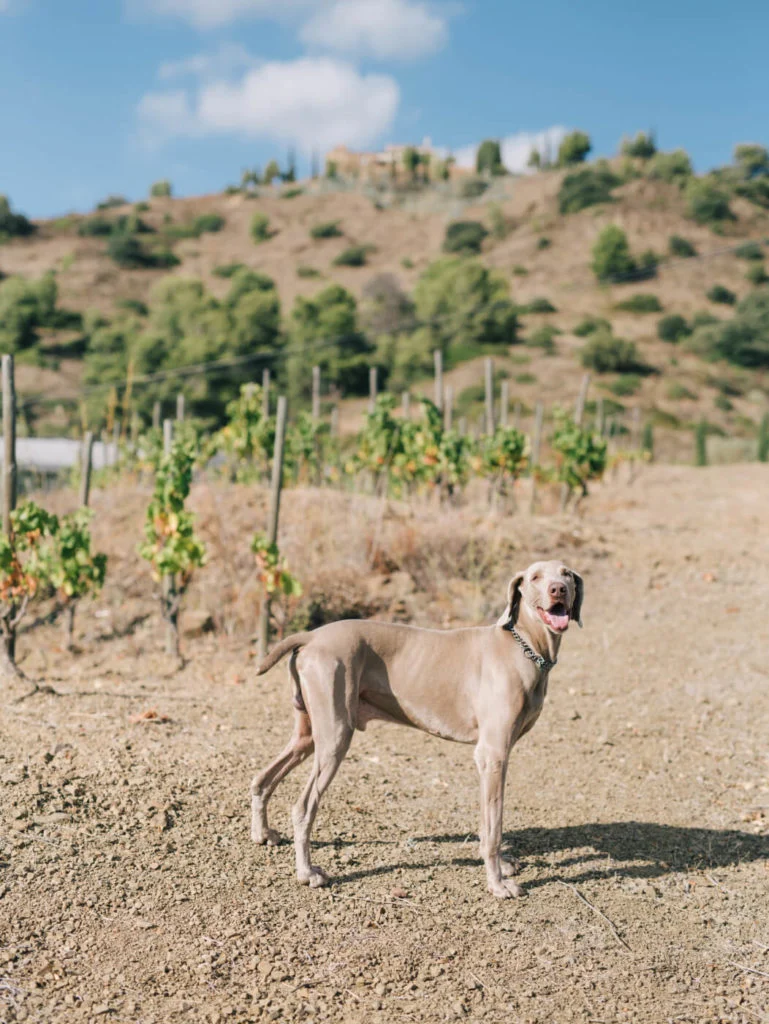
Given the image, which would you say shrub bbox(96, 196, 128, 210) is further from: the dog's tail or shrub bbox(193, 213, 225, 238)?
the dog's tail

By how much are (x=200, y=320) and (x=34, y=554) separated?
49.1 m

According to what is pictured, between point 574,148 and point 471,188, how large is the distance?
1997 centimetres

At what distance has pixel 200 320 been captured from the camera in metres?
54.2

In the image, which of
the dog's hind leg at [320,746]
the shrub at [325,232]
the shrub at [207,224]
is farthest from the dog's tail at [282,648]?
the shrub at [207,224]

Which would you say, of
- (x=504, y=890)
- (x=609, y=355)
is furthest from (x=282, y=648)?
(x=609, y=355)

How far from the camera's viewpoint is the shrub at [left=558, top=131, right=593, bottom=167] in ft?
358

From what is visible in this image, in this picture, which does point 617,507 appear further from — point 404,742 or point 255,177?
point 255,177

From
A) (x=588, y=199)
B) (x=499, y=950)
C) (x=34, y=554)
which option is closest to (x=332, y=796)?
(x=499, y=950)

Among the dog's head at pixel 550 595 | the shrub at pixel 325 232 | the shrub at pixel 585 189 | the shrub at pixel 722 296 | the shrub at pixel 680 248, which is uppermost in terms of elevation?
the shrub at pixel 585 189

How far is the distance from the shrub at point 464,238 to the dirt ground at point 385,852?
2860 inches

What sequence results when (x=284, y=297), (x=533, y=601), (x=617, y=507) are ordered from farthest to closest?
(x=284, y=297) < (x=617, y=507) < (x=533, y=601)

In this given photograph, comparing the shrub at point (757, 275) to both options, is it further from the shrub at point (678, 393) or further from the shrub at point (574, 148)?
the shrub at point (574, 148)

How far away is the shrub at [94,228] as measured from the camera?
82.9 m

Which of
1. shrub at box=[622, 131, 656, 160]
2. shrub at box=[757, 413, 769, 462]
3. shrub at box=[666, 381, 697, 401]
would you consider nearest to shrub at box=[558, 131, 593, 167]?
shrub at box=[622, 131, 656, 160]
